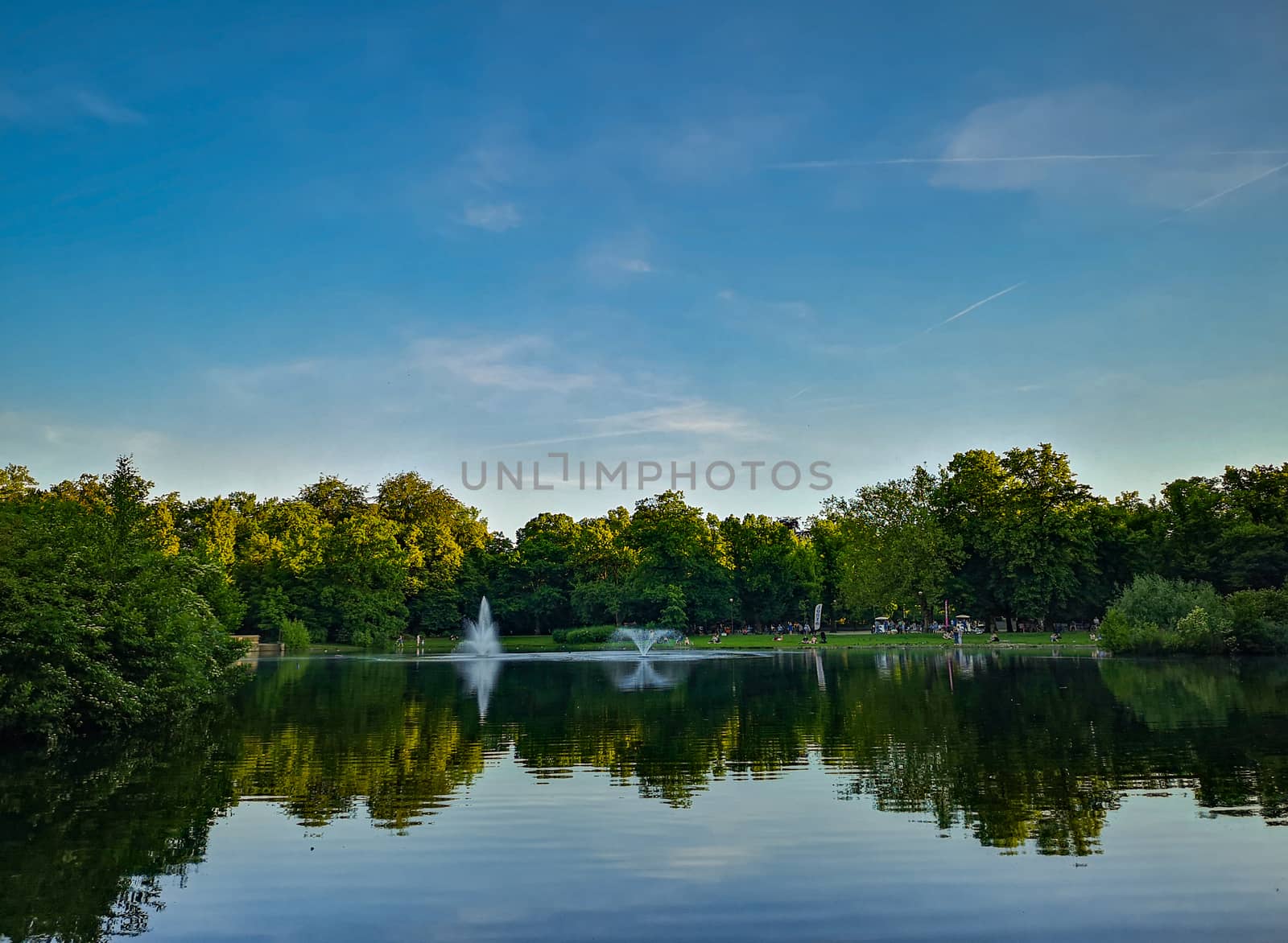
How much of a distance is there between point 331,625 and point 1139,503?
259 ft

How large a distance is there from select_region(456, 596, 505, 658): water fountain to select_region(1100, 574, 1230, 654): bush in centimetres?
4361

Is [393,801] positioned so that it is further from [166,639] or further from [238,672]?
[238,672]

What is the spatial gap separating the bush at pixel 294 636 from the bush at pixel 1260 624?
2678 inches

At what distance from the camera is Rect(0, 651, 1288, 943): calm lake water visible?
29.6 ft

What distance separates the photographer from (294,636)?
7750 centimetres

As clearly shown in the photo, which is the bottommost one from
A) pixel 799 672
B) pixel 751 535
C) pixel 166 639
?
pixel 799 672

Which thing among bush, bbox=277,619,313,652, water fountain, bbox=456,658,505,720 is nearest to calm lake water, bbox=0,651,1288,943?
water fountain, bbox=456,658,505,720

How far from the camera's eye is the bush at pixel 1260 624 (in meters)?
46.1

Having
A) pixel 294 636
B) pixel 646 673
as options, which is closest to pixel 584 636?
pixel 294 636

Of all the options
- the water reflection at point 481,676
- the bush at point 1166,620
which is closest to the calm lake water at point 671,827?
the water reflection at point 481,676

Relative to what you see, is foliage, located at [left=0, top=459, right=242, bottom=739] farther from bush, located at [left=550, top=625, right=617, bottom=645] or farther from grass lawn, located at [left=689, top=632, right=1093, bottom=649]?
bush, located at [left=550, top=625, right=617, bottom=645]

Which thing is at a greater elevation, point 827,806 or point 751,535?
point 751,535

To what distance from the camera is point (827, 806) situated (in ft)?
44.8

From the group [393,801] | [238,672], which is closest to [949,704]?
A: [393,801]
